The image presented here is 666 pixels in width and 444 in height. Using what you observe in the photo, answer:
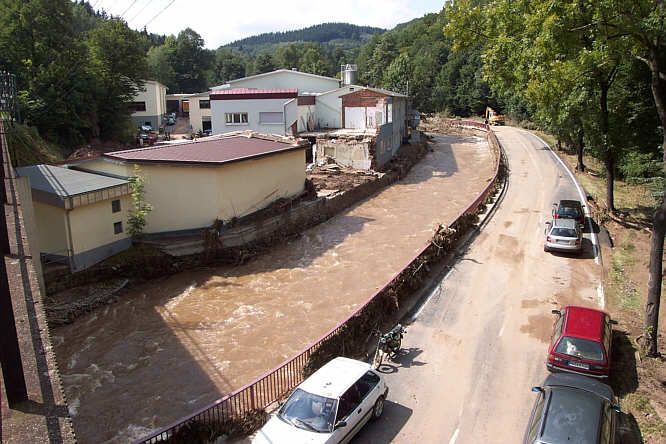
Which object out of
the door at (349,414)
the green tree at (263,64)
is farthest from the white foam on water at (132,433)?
the green tree at (263,64)

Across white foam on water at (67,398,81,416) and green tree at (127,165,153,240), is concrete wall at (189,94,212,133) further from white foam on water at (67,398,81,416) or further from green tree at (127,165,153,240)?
white foam on water at (67,398,81,416)

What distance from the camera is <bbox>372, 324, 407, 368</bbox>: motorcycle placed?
13.9 metres

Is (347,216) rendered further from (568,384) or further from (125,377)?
(568,384)

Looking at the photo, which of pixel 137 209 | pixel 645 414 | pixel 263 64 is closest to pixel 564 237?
pixel 645 414

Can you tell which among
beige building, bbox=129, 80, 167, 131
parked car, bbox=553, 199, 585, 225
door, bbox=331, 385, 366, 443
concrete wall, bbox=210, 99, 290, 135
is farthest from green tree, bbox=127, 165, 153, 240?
beige building, bbox=129, 80, 167, 131

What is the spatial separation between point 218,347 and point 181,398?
2859mm

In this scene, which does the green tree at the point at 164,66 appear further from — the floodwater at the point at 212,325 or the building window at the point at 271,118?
the floodwater at the point at 212,325

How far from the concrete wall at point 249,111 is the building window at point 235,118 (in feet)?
0.55

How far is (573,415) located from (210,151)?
818 inches

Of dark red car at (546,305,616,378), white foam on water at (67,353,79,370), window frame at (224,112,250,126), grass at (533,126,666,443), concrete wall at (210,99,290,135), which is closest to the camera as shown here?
grass at (533,126,666,443)

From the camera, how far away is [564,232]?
21.9 meters

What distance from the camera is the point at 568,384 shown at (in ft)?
35.8

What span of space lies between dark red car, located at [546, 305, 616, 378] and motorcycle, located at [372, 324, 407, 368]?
3.85 metres

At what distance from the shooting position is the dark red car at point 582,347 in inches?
485
